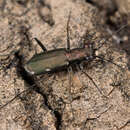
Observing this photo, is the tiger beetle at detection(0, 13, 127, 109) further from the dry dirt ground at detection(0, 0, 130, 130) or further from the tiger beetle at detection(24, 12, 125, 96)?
the dry dirt ground at detection(0, 0, 130, 130)

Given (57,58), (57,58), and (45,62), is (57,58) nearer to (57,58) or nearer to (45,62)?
(57,58)

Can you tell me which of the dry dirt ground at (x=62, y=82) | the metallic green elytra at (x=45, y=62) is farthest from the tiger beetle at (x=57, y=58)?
the dry dirt ground at (x=62, y=82)

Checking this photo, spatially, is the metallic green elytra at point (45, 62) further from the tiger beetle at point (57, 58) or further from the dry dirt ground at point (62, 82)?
the dry dirt ground at point (62, 82)

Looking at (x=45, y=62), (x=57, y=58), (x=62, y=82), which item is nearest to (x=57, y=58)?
(x=57, y=58)

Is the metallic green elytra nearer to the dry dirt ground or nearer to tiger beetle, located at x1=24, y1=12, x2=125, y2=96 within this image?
tiger beetle, located at x1=24, y1=12, x2=125, y2=96

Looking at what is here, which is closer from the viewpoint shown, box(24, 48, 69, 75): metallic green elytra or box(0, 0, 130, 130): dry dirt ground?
box(0, 0, 130, 130): dry dirt ground

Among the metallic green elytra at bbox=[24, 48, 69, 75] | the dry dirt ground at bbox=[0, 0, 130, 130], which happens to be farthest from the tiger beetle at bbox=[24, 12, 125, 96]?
the dry dirt ground at bbox=[0, 0, 130, 130]
